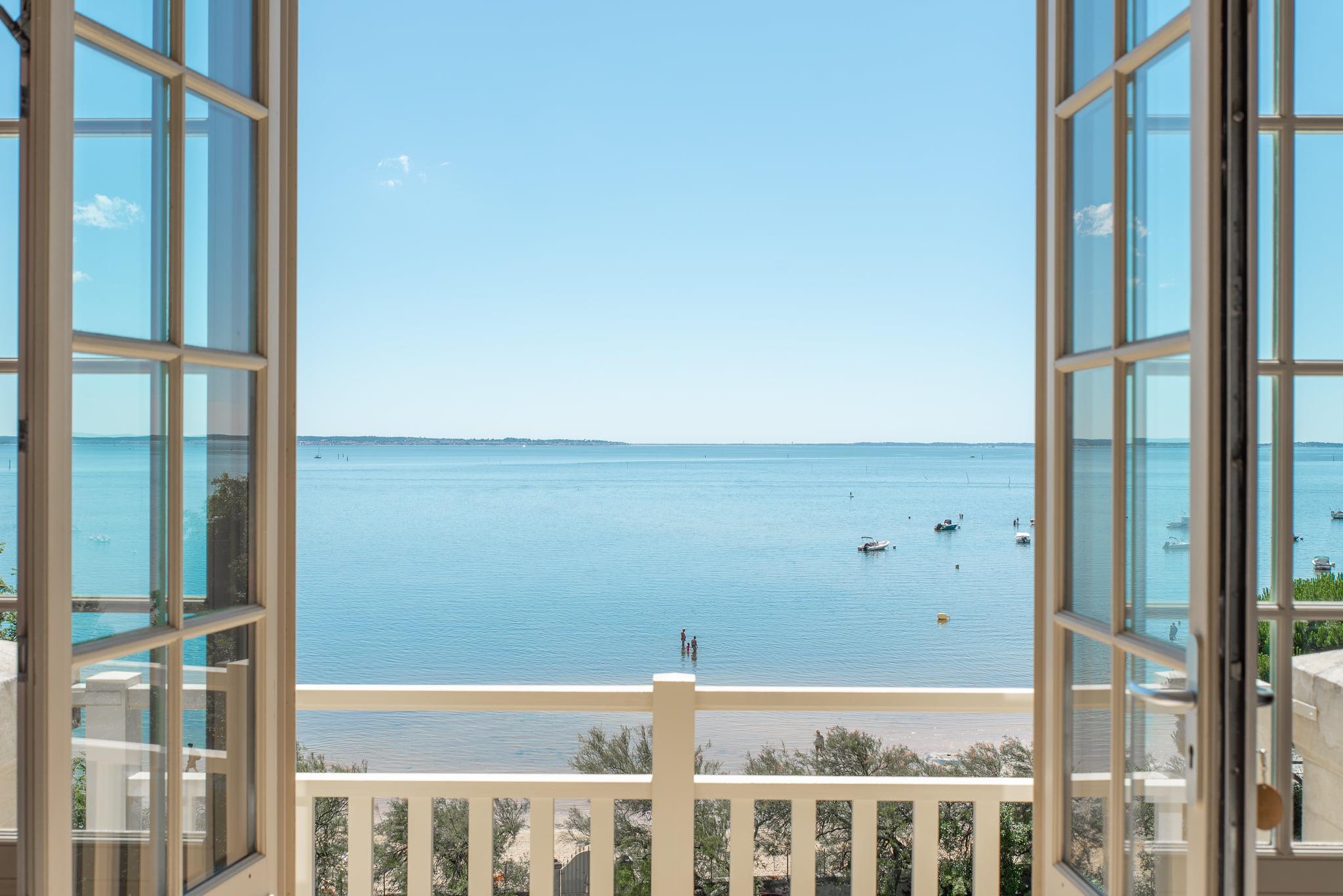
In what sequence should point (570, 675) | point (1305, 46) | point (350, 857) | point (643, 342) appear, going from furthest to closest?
point (643, 342) → point (570, 675) → point (350, 857) → point (1305, 46)

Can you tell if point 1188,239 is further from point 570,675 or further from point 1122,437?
point 570,675

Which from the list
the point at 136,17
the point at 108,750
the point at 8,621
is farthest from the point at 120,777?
the point at 136,17

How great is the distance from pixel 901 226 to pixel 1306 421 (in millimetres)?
30090

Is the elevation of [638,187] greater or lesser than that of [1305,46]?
greater

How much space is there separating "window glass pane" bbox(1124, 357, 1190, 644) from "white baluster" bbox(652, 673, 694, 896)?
0.88 metres

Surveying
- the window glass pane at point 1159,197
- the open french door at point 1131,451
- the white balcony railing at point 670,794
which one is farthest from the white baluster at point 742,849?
the window glass pane at point 1159,197

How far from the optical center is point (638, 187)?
29.4 meters

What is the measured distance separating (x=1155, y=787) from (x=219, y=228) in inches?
65.7

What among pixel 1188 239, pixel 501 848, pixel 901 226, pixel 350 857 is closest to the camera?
pixel 1188 239

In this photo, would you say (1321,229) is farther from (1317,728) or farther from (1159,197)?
(1317,728)

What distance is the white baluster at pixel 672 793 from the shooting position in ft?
5.83

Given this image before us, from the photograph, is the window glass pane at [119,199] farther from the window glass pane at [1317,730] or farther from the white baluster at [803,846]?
the window glass pane at [1317,730]

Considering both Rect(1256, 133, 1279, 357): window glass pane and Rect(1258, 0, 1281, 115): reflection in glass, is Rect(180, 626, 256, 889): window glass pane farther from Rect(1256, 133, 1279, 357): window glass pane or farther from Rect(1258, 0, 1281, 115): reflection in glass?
Rect(1258, 0, 1281, 115): reflection in glass

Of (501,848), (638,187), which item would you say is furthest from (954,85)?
(501,848)
